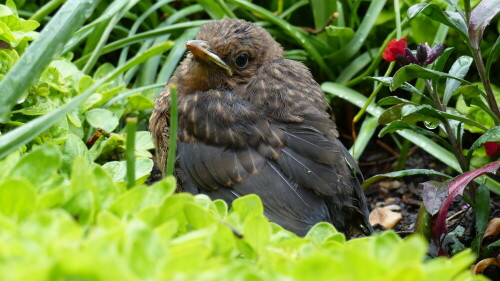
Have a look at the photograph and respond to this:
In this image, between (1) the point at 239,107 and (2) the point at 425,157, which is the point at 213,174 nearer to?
(1) the point at 239,107

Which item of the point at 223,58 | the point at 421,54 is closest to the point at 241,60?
the point at 223,58

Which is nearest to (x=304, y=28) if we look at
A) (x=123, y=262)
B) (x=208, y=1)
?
(x=208, y=1)

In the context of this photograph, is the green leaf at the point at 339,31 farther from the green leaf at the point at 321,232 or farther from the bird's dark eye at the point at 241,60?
the green leaf at the point at 321,232

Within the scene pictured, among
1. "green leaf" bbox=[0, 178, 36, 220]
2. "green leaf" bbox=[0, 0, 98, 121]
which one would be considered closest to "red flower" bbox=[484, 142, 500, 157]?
"green leaf" bbox=[0, 0, 98, 121]

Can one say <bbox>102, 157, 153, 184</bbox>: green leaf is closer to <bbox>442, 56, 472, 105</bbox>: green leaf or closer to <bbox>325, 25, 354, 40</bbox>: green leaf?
<bbox>442, 56, 472, 105</bbox>: green leaf

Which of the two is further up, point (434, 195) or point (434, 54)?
point (434, 54)

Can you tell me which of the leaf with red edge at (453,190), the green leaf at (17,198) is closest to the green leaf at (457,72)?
the leaf with red edge at (453,190)

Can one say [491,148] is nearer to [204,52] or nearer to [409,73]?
[409,73]
